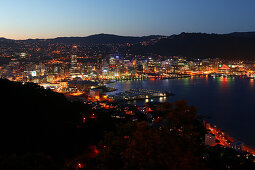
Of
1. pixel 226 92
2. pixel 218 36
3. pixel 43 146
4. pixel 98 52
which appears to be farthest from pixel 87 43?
pixel 43 146

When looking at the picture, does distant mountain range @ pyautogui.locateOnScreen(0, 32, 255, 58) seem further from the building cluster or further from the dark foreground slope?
the dark foreground slope

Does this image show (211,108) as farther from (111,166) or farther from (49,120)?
(111,166)

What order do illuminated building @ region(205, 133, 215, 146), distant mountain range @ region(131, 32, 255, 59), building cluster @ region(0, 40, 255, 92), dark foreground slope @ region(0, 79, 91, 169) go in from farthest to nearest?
1. distant mountain range @ region(131, 32, 255, 59)
2. building cluster @ region(0, 40, 255, 92)
3. illuminated building @ region(205, 133, 215, 146)
4. dark foreground slope @ region(0, 79, 91, 169)

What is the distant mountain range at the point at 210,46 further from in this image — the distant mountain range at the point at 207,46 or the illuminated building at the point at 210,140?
the illuminated building at the point at 210,140

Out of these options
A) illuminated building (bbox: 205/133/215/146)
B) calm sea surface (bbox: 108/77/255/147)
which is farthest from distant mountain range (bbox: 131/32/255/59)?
illuminated building (bbox: 205/133/215/146)

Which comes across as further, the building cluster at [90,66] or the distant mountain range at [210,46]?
the distant mountain range at [210,46]

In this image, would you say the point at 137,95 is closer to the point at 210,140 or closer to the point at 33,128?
the point at 210,140

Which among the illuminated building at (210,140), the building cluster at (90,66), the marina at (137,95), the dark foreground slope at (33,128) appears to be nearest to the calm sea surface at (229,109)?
the marina at (137,95)

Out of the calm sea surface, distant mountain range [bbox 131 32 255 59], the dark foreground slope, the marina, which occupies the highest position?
distant mountain range [bbox 131 32 255 59]

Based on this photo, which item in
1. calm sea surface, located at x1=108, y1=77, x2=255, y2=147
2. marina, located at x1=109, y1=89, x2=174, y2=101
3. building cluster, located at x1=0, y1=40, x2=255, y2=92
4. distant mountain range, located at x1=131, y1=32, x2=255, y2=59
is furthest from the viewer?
distant mountain range, located at x1=131, y1=32, x2=255, y2=59

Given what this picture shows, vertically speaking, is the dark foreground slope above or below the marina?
above

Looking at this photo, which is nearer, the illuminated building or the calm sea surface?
the illuminated building

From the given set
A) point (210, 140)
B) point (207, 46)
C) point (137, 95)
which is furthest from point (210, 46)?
point (210, 140)
